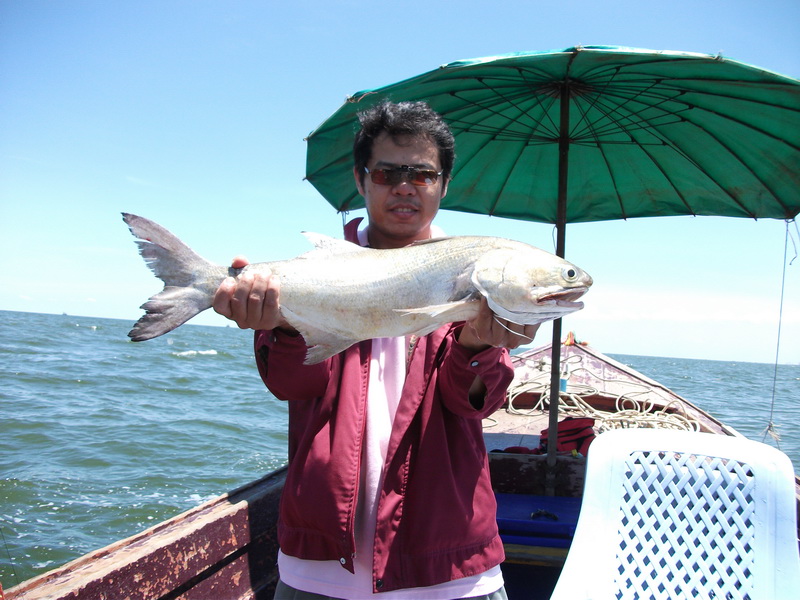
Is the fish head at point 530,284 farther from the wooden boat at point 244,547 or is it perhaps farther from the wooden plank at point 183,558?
the wooden plank at point 183,558

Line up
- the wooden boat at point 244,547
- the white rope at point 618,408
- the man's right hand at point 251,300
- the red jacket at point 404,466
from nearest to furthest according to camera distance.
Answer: the red jacket at point 404,466 < the man's right hand at point 251,300 < the wooden boat at point 244,547 < the white rope at point 618,408

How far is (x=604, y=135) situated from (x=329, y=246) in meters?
2.84

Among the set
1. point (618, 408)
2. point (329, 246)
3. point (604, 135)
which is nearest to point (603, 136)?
point (604, 135)

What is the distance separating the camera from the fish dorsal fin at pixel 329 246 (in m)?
2.48

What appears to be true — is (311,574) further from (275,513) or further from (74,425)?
(74,425)

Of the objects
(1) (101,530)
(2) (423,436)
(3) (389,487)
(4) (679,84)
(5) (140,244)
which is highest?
(4) (679,84)

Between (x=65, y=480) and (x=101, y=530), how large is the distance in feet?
8.52

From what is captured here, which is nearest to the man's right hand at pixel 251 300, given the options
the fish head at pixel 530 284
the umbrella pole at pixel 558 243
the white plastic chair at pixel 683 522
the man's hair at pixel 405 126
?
the man's hair at pixel 405 126

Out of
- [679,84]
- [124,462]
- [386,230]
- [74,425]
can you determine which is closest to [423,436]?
[386,230]

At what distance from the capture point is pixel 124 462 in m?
11.0

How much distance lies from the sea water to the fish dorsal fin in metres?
6.16

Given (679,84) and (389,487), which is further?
(679,84)

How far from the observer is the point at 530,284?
224 centimetres

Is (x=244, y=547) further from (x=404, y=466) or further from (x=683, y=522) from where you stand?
(x=683, y=522)
